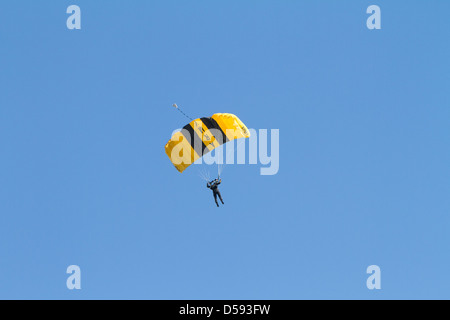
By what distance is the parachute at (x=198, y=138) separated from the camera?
42844 mm

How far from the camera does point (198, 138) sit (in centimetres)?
4288

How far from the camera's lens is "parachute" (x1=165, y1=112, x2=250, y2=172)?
42844mm
